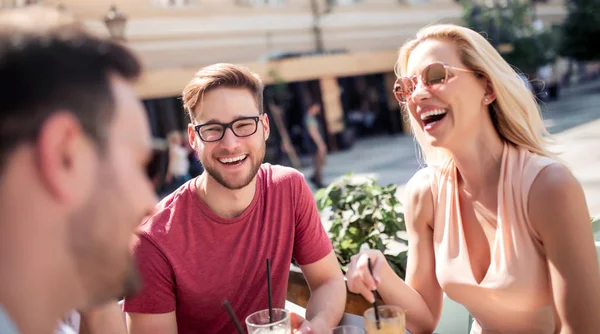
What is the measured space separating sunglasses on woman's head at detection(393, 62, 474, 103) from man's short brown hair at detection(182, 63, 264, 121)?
571 millimetres

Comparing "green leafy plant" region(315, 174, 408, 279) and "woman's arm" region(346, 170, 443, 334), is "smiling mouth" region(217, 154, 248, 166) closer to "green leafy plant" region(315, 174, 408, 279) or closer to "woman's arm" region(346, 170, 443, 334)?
"woman's arm" region(346, 170, 443, 334)

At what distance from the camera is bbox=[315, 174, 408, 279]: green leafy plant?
3.03 meters

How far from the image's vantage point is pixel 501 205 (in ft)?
6.62

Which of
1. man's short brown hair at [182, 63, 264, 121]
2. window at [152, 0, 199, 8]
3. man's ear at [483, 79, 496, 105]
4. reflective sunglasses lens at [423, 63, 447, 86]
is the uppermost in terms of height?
window at [152, 0, 199, 8]

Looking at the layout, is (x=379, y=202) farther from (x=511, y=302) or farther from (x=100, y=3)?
(x=100, y=3)

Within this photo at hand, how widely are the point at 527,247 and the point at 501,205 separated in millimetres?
170

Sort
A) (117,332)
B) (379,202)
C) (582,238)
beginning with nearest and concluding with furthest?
(582,238)
(117,332)
(379,202)

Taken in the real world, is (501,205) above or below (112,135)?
below

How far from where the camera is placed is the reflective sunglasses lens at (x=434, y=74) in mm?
2102

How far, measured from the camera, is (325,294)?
2291 millimetres

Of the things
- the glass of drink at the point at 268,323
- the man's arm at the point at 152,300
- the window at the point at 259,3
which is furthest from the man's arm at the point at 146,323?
the window at the point at 259,3

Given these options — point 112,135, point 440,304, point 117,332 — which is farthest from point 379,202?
point 112,135

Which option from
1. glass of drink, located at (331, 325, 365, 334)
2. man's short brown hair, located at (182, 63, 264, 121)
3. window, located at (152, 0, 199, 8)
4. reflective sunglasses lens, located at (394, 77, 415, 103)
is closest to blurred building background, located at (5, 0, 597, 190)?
window, located at (152, 0, 199, 8)

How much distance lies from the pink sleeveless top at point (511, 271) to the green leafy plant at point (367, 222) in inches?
34.9
